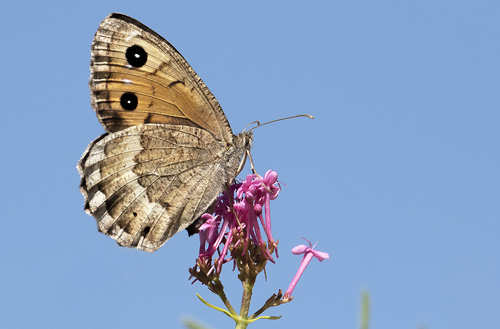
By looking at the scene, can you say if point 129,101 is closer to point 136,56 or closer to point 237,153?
point 136,56

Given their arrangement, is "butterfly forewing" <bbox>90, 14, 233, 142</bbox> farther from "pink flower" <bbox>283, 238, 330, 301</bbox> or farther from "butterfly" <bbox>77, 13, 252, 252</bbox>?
"pink flower" <bbox>283, 238, 330, 301</bbox>

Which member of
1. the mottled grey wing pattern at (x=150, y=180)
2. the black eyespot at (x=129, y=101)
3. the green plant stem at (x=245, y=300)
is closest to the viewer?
the green plant stem at (x=245, y=300)

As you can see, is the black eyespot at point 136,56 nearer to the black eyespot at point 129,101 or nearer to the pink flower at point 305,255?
the black eyespot at point 129,101

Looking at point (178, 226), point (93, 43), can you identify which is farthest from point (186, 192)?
point (93, 43)

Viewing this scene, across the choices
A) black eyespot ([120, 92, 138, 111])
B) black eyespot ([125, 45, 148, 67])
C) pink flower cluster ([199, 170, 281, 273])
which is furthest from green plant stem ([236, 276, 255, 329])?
black eyespot ([125, 45, 148, 67])

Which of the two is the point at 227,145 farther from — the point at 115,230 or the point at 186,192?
the point at 115,230

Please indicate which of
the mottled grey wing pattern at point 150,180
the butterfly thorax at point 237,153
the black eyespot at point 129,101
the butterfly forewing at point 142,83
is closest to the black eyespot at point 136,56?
the butterfly forewing at point 142,83
